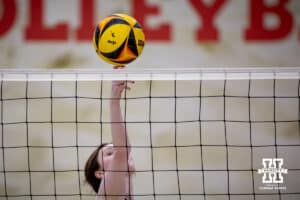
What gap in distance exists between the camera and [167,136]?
16.4 ft

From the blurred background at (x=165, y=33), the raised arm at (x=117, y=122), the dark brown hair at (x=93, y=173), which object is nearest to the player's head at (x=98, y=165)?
the dark brown hair at (x=93, y=173)

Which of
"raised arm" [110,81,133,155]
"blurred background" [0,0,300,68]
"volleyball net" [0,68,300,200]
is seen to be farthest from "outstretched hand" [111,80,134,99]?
"blurred background" [0,0,300,68]

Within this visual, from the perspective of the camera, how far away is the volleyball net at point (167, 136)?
492 centimetres

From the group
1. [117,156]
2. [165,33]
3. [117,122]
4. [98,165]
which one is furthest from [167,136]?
[117,122]

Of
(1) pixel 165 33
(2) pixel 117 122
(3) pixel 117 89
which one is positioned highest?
(1) pixel 165 33

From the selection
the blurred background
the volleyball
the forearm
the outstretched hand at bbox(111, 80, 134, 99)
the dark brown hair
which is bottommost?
the dark brown hair

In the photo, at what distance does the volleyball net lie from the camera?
16.1 ft

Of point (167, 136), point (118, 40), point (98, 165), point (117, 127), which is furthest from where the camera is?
point (167, 136)

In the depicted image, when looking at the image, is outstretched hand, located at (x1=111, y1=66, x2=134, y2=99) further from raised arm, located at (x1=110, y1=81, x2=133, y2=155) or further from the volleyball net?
the volleyball net

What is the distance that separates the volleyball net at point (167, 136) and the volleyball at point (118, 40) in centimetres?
137

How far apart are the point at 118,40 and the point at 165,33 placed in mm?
1584

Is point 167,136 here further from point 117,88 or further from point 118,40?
point 117,88

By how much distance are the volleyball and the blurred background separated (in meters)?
1.43

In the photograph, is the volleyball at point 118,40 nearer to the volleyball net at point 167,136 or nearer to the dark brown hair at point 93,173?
the dark brown hair at point 93,173
